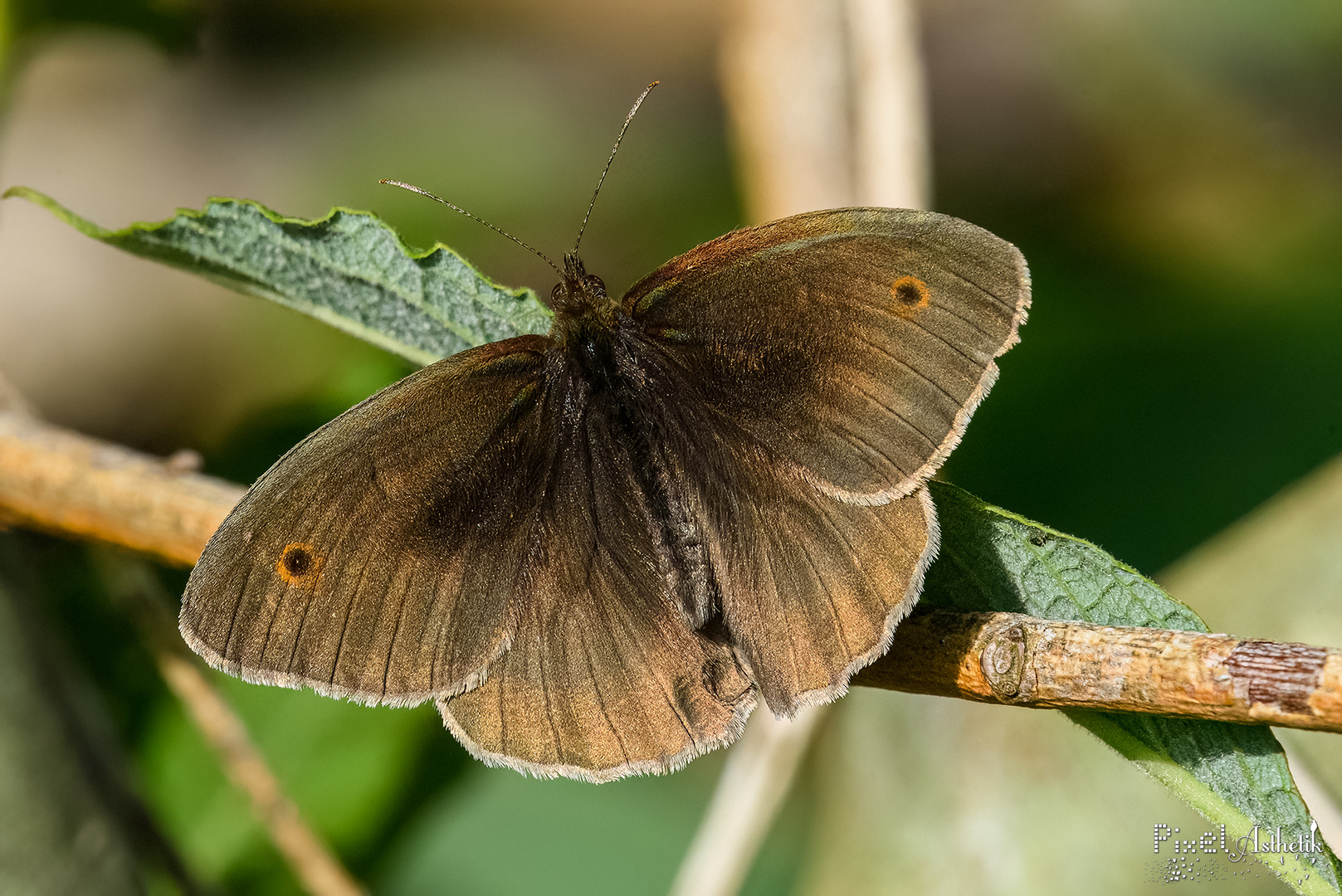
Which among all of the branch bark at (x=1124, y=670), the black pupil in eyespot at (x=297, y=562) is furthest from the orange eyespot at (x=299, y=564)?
the branch bark at (x=1124, y=670)

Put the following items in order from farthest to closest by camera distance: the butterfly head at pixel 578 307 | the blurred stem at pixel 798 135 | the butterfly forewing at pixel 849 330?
1. the blurred stem at pixel 798 135
2. the butterfly head at pixel 578 307
3. the butterfly forewing at pixel 849 330

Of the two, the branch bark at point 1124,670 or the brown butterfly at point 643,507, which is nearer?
the branch bark at point 1124,670

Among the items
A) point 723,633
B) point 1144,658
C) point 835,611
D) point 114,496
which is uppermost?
point 1144,658

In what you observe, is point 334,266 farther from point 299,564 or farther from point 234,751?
point 234,751

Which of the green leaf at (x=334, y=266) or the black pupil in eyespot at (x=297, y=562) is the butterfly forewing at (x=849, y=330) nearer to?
the green leaf at (x=334, y=266)

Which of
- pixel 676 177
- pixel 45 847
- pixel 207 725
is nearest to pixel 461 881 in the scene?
pixel 207 725

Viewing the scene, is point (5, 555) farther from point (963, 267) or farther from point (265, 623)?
point (963, 267)

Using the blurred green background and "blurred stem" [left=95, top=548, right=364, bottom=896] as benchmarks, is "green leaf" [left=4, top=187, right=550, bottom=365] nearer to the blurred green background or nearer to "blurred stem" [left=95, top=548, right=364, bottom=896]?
the blurred green background
